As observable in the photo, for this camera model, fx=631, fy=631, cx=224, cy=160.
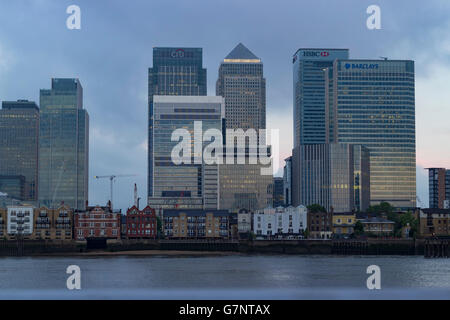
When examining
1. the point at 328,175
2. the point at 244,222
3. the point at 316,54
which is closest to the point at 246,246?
the point at 244,222

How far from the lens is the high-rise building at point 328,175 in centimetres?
12469

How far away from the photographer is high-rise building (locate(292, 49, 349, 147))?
186 m

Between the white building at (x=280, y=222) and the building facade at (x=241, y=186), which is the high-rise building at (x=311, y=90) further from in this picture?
the white building at (x=280, y=222)

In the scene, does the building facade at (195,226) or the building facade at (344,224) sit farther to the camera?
the building facade at (344,224)

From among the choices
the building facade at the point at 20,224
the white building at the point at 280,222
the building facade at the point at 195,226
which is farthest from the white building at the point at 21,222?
the white building at the point at 280,222

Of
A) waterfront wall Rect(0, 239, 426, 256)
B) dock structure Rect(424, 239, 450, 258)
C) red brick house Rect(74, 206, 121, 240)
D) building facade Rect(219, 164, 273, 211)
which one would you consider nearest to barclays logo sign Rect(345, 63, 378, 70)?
building facade Rect(219, 164, 273, 211)

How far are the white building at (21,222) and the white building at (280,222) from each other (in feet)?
106

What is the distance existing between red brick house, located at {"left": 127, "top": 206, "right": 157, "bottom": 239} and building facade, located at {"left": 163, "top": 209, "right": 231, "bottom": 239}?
3220mm

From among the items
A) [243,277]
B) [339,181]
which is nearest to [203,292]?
[243,277]

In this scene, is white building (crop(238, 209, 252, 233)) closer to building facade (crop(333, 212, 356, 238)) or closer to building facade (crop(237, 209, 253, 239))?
building facade (crop(237, 209, 253, 239))

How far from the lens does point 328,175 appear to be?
412 ft
